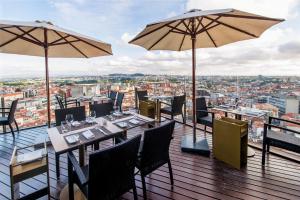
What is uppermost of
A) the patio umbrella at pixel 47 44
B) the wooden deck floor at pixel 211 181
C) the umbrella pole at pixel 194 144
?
the patio umbrella at pixel 47 44

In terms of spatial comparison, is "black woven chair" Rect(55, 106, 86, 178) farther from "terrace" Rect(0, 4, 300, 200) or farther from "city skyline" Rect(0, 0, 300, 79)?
"city skyline" Rect(0, 0, 300, 79)

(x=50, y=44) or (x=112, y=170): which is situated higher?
(x=50, y=44)

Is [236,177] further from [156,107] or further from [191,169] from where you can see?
[156,107]

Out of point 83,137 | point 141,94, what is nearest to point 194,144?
point 83,137

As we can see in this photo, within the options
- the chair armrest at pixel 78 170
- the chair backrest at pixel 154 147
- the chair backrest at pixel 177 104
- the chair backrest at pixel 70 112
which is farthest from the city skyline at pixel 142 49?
the chair armrest at pixel 78 170

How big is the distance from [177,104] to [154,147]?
2.84 metres

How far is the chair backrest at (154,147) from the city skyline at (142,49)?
2.15 meters

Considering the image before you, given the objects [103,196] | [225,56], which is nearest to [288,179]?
[103,196]

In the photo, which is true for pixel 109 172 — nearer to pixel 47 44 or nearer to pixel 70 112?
pixel 70 112

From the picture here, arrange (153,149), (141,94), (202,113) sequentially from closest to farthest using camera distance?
(153,149)
(202,113)
(141,94)

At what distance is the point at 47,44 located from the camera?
3.24 m

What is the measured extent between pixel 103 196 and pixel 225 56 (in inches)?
249

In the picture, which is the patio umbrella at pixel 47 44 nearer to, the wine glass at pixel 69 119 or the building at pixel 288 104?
the wine glass at pixel 69 119

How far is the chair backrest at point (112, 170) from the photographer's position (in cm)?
146
